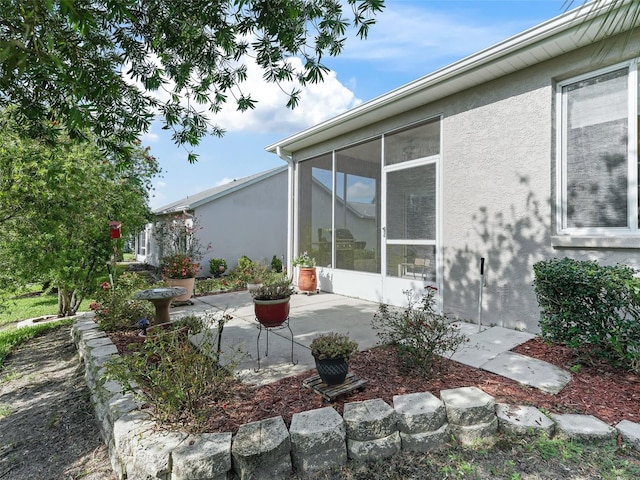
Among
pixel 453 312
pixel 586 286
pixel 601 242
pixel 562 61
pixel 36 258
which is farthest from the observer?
pixel 36 258

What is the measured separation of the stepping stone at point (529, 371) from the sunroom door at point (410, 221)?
6.09 ft

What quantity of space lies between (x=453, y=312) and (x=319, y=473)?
135 inches

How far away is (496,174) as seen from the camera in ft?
14.0

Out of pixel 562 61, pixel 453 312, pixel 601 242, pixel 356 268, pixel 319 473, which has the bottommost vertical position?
pixel 319 473

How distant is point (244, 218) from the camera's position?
1309cm

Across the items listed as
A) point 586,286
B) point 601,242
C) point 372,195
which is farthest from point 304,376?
point 372,195

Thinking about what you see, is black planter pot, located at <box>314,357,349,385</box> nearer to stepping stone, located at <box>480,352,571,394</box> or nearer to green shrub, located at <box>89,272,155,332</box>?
stepping stone, located at <box>480,352,571,394</box>

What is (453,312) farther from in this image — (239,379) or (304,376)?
(239,379)

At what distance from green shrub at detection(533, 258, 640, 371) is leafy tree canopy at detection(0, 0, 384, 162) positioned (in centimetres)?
298

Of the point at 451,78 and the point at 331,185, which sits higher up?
the point at 451,78

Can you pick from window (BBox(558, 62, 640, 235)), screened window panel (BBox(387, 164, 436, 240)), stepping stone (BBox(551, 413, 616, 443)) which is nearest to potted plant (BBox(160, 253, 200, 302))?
screened window panel (BBox(387, 164, 436, 240))

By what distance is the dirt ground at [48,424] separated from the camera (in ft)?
7.38

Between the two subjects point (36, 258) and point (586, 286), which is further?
point (36, 258)

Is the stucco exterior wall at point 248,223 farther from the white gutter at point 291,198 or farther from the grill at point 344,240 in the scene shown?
the grill at point 344,240
